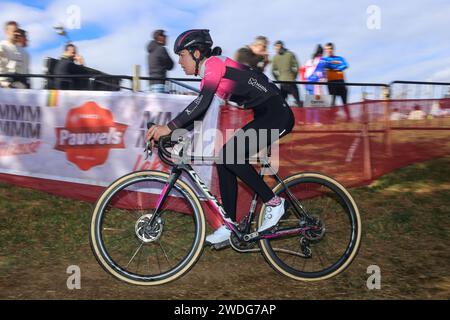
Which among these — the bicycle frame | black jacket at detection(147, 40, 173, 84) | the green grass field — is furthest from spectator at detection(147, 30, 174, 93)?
the bicycle frame

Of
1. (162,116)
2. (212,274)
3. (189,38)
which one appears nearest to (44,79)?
(162,116)

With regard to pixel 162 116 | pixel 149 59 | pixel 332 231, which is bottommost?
pixel 332 231

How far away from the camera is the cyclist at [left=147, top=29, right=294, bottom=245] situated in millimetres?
3562

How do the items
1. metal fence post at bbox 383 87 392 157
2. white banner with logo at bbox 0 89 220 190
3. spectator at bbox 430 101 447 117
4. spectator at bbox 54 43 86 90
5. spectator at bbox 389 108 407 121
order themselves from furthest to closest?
spectator at bbox 430 101 447 117, spectator at bbox 389 108 407 121, metal fence post at bbox 383 87 392 157, spectator at bbox 54 43 86 90, white banner with logo at bbox 0 89 220 190

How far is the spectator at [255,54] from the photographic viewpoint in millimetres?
7848

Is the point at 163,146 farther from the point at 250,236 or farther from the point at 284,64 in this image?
the point at 284,64

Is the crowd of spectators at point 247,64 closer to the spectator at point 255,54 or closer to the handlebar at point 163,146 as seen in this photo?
the spectator at point 255,54

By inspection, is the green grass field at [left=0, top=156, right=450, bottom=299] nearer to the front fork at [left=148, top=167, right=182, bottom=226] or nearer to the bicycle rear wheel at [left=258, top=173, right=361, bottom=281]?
the bicycle rear wheel at [left=258, top=173, right=361, bottom=281]

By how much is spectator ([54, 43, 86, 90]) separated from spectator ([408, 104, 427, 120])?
217 inches

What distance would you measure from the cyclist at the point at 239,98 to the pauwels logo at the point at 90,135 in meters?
2.37

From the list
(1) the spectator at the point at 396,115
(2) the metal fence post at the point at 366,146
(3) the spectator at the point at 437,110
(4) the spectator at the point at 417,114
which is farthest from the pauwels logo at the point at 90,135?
(3) the spectator at the point at 437,110
